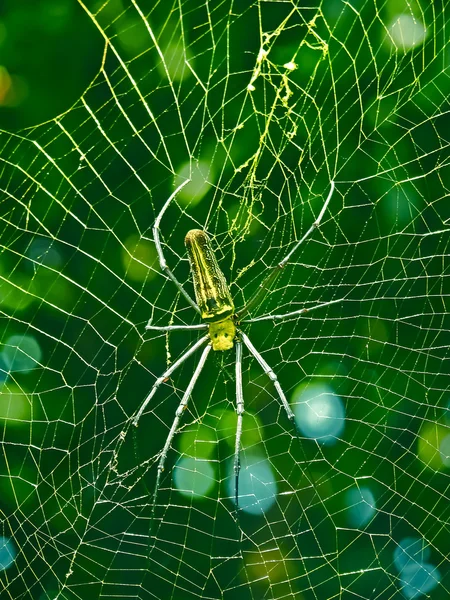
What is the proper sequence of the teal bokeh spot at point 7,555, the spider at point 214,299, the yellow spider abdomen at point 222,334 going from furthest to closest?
the teal bokeh spot at point 7,555 < the yellow spider abdomen at point 222,334 < the spider at point 214,299

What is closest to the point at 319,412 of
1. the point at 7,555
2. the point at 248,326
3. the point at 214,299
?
the point at 248,326

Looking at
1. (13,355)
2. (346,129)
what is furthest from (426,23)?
(13,355)

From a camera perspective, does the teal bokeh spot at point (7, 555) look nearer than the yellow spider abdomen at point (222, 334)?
No

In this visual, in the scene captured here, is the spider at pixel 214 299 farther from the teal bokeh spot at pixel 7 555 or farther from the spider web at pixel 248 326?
the teal bokeh spot at pixel 7 555

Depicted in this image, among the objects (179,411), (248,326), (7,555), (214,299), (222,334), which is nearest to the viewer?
(214,299)

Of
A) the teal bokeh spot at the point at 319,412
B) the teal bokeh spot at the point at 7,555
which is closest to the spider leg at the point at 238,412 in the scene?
the teal bokeh spot at the point at 319,412

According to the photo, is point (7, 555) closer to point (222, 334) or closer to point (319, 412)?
point (319, 412)

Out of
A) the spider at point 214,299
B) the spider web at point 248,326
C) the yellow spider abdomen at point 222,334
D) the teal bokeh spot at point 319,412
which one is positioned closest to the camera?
the spider at point 214,299

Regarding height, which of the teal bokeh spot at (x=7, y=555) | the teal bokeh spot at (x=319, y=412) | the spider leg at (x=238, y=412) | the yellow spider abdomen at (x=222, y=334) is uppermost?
the yellow spider abdomen at (x=222, y=334)
